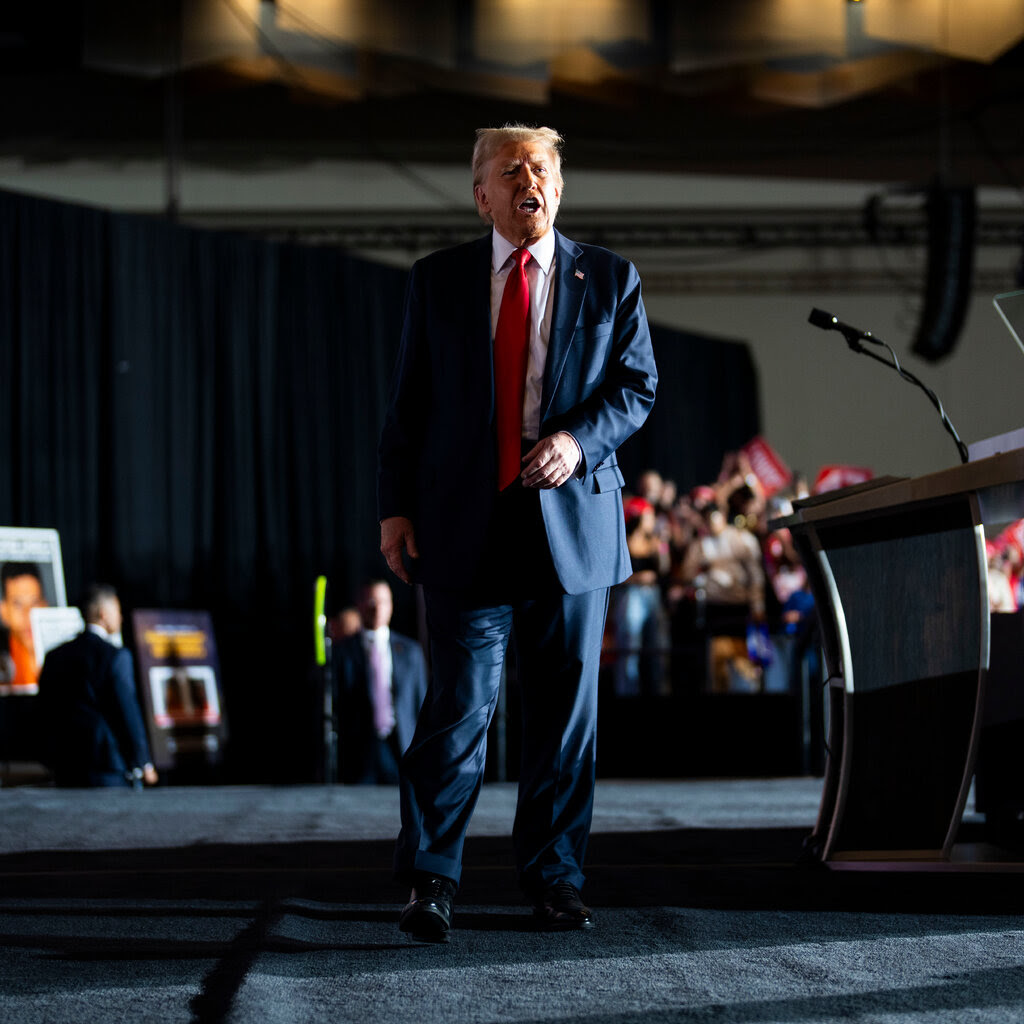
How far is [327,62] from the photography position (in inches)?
384

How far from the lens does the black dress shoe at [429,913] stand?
5.76 feet

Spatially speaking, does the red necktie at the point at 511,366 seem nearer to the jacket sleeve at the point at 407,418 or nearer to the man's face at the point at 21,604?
the jacket sleeve at the point at 407,418

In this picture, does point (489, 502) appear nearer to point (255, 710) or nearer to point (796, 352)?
point (255, 710)

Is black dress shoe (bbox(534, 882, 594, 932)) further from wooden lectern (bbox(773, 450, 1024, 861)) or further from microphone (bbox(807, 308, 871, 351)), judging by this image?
microphone (bbox(807, 308, 871, 351))

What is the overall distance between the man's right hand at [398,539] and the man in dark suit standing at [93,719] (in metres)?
3.48

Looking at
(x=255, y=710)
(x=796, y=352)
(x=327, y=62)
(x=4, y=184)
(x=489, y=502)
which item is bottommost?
(x=255, y=710)

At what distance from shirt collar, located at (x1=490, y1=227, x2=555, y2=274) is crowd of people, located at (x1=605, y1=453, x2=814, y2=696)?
526 cm

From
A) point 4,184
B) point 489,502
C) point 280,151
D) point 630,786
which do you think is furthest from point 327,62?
point 489,502

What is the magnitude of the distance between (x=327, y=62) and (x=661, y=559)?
4.62m

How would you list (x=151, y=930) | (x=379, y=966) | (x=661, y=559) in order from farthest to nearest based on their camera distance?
(x=661, y=559) → (x=151, y=930) → (x=379, y=966)

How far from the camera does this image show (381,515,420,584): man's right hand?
196 centimetres

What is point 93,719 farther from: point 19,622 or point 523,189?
point 523,189

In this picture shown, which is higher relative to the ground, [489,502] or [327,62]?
[327,62]

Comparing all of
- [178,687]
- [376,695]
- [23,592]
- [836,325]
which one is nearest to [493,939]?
[836,325]
